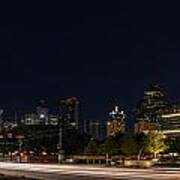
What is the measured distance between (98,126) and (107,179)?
15391 centimetres

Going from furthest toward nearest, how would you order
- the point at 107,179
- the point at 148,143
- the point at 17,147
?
the point at 17,147 < the point at 148,143 < the point at 107,179

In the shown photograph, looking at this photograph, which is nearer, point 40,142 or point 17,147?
point 40,142

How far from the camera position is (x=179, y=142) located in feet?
473

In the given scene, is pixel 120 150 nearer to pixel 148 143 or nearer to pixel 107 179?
pixel 148 143

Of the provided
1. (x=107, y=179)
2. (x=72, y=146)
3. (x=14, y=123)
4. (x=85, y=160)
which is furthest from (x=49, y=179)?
(x=14, y=123)

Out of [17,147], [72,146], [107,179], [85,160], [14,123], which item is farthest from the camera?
[14,123]

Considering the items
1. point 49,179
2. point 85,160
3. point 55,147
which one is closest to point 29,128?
point 55,147

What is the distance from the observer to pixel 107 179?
39.7 metres

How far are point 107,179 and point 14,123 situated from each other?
151 metres

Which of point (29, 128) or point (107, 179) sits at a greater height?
point (29, 128)

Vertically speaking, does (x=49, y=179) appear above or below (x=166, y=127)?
below

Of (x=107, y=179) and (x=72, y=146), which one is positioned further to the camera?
(x=72, y=146)

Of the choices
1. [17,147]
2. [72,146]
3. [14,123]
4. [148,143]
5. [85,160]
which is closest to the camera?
[85,160]

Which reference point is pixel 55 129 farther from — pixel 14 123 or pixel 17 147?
pixel 14 123
